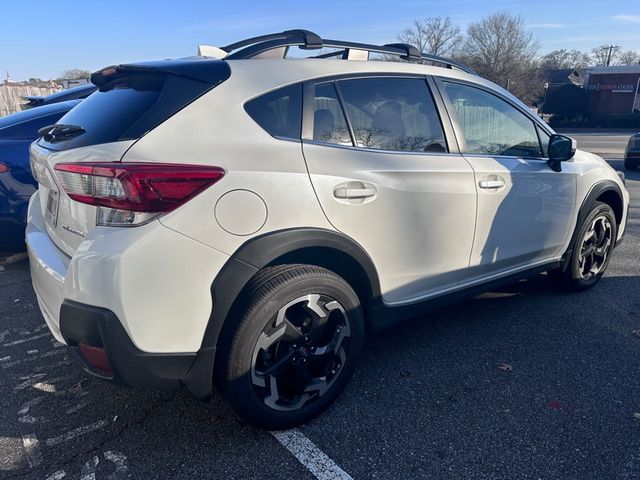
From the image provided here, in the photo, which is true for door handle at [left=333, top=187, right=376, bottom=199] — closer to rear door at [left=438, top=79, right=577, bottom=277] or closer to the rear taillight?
the rear taillight

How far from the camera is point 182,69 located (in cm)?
233

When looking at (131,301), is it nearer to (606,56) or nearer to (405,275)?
(405,275)

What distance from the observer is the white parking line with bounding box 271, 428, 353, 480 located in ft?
7.25

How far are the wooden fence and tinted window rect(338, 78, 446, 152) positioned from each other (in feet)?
86.7

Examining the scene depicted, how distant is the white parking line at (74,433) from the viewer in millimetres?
2404

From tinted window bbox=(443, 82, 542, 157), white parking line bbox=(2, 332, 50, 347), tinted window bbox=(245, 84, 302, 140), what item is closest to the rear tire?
tinted window bbox=(443, 82, 542, 157)

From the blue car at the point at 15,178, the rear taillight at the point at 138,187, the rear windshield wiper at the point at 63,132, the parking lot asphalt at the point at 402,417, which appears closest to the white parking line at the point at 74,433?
the parking lot asphalt at the point at 402,417

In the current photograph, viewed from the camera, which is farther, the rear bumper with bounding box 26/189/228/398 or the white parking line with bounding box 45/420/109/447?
the white parking line with bounding box 45/420/109/447

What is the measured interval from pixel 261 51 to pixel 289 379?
1.70 metres

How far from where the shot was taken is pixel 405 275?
9.42ft

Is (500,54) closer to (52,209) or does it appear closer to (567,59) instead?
(567,59)

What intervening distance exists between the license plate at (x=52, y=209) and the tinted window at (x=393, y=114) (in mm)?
1546

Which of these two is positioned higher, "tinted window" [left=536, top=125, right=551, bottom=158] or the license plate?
"tinted window" [left=536, top=125, right=551, bottom=158]

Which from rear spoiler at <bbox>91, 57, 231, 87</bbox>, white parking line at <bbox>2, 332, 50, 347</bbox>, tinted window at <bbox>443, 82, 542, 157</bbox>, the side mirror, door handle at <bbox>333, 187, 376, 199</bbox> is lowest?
white parking line at <bbox>2, 332, 50, 347</bbox>
